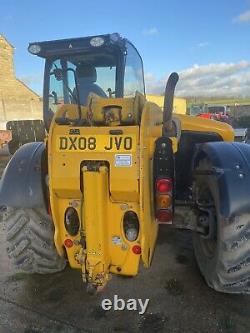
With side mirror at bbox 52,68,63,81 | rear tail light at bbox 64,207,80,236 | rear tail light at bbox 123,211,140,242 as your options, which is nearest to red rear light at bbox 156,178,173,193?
rear tail light at bbox 123,211,140,242

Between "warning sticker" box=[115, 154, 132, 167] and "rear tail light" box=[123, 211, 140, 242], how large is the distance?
406mm

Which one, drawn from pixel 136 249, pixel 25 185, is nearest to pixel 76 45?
pixel 25 185

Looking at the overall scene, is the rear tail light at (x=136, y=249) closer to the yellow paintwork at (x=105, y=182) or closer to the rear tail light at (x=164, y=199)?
the yellow paintwork at (x=105, y=182)

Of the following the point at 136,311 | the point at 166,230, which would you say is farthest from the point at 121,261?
the point at 166,230

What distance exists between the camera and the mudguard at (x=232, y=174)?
8.96 ft

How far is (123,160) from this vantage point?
2633mm

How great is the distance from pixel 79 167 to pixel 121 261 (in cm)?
83

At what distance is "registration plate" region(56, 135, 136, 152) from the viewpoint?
2.63 m

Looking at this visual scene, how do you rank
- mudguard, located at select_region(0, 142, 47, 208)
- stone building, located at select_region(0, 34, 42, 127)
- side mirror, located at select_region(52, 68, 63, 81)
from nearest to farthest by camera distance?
1. mudguard, located at select_region(0, 142, 47, 208)
2. side mirror, located at select_region(52, 68, 63, 81)
3. stone building, located at select_region(0, 34, 42, 127)

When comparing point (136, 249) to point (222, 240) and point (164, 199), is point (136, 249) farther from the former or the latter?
point (222, 240)

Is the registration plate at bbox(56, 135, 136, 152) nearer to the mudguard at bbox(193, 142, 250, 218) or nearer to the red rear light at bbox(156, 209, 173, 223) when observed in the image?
the red rear light at bbox(156, 209, 173, 223)

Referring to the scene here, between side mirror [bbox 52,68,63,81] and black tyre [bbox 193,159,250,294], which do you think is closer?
black tyre [bbox 193,159,250,294]

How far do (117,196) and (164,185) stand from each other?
43cm

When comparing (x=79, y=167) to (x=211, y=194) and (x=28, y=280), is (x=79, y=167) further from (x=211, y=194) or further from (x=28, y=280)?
(x=28, y=280)
